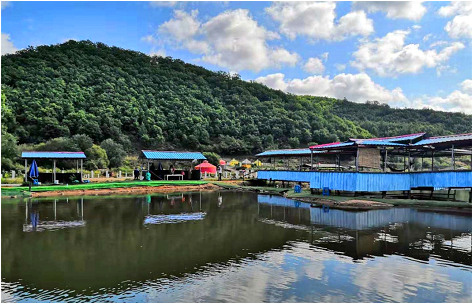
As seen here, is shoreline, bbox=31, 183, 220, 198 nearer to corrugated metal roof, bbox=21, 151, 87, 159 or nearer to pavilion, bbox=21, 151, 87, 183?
pavilion, bbox=21, 151, 87, 183

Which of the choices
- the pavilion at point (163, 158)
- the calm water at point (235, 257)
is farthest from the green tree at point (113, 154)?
the calm water at point (235, 257)

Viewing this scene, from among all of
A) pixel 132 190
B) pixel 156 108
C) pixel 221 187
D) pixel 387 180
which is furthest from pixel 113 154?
pixel 387 180

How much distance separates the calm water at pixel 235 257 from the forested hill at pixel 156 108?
4304 cm

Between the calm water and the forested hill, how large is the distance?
141 ft

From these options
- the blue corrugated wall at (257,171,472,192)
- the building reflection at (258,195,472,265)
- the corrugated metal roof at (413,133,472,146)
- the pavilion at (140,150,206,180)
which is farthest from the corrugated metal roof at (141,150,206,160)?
the corrugated metal roof at (413,133,472,146)

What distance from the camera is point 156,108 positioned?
70.0m

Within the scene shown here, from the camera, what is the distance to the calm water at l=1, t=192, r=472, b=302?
24.3ft

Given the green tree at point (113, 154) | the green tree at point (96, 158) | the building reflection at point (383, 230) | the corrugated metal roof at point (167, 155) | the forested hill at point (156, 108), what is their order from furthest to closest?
the forested hill at point (156, 108), the green tree at point (113, 154), the green tree at point (96, 158), the corrugated metal roof at point (167, 155), the building reflection at point (383, 230)

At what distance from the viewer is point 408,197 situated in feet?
77.0

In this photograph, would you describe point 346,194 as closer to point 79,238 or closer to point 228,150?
point 79,238

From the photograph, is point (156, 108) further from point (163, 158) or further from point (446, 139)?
point (446, 139)

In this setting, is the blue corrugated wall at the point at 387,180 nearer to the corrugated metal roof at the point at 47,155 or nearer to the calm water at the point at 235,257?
the calm water at the point at 235,257

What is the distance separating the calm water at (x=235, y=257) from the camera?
7.41m

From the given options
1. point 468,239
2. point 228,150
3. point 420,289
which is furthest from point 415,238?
point 228,150
